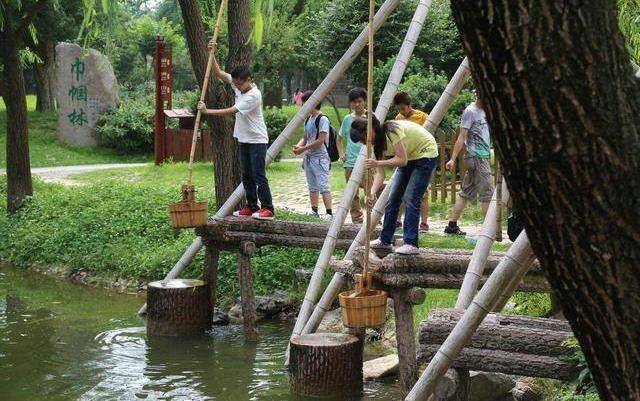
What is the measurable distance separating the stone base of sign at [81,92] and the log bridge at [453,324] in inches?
717

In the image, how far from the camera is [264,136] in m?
9.92

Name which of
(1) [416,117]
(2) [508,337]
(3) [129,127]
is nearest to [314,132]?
(1) [416,117]

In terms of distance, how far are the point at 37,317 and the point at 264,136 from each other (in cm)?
365

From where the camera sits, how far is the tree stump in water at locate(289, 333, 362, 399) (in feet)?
26.1

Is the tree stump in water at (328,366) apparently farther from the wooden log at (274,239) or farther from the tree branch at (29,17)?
the tree branch at (29,17)

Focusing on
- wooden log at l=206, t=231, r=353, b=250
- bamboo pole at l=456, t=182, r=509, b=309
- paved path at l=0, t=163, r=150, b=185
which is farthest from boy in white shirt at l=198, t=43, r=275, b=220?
paved path at l=0, t=163, r=150, b=185

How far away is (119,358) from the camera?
9.63 metres

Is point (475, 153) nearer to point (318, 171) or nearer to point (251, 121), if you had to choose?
point (318, 171)

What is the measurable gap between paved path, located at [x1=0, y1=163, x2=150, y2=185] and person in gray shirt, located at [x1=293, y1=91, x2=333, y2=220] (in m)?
8.74

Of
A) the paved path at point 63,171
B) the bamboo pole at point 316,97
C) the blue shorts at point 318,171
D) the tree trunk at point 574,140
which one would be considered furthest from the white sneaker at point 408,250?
the paved path at point 63,171

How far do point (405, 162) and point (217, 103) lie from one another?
15.7ft

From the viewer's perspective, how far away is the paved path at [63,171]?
20.7 metres

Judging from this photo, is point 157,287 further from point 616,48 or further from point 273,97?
point 273,97

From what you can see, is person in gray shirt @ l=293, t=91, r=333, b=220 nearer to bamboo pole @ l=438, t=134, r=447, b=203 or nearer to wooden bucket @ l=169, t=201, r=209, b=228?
wooden bucket @ l=169, t=201, r=209, b=228
